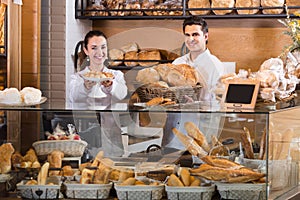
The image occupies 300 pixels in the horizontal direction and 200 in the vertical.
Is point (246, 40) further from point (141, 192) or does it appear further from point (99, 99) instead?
point (141, 192)

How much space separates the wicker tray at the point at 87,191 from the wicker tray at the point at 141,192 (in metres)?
0.05

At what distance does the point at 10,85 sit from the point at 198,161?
2.42 m

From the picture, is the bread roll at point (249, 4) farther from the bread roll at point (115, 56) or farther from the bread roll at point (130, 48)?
the bread roll at point (115, 56)

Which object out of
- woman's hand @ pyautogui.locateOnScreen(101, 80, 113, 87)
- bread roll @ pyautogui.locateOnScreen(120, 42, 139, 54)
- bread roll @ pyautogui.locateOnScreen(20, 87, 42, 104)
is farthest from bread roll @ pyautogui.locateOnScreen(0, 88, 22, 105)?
bread roll @ pyautogui.locateOnScreen(120, 42, 139, 54)

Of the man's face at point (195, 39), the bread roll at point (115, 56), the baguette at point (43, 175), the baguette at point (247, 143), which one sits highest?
the man's face at point (195, 39)

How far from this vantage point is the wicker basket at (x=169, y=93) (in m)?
2.16

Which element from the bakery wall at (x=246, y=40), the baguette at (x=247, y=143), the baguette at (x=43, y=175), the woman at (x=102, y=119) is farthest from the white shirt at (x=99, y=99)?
the bakery wall at (x=246, y=40)

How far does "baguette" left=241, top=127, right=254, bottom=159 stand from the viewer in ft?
6.30

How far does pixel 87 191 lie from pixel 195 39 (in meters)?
2.47

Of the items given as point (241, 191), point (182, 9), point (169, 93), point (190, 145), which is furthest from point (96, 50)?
point (241, 191)

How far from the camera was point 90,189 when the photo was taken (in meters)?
2.00

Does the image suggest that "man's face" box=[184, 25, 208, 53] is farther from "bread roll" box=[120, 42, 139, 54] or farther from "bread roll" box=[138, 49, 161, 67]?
"bread roll" box=[120, 42, 139, 54]

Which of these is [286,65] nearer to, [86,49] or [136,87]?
[86,49]

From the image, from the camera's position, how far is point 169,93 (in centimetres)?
216
